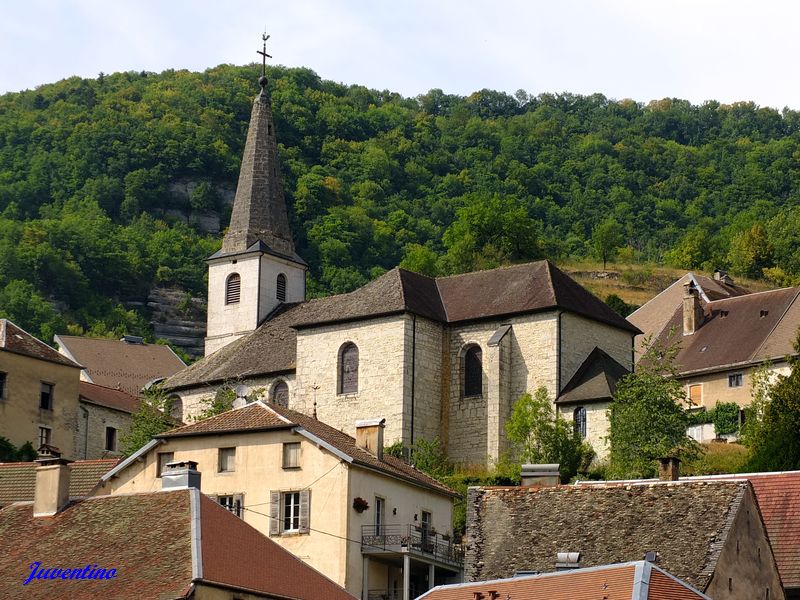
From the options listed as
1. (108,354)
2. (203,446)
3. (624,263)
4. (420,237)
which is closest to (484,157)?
(420,237)

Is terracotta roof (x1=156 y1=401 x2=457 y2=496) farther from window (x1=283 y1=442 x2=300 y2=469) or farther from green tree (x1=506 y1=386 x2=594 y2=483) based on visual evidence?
green tree (x1=506 y1=386 x2=594 y2=483)

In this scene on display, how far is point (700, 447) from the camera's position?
225ft

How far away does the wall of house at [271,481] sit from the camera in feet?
152

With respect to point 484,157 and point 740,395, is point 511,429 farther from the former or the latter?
point 484,157

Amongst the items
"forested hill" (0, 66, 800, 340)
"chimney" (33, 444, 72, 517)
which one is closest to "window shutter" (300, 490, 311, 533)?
"chimney" (33, 444, 72, 517)

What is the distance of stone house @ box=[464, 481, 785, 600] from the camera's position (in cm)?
3309

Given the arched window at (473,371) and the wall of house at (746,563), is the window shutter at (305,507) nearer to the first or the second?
the wall of house at (746,563)

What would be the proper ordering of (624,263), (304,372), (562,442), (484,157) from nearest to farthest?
(562,442)
(304,372)
(624,263)
(484,157)

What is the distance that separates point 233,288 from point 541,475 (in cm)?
5032

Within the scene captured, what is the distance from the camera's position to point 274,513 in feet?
155

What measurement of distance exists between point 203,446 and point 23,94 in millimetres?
139446

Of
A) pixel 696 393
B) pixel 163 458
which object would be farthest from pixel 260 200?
pixel 163 458

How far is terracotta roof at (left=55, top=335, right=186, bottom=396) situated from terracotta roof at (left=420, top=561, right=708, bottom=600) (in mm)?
72222
